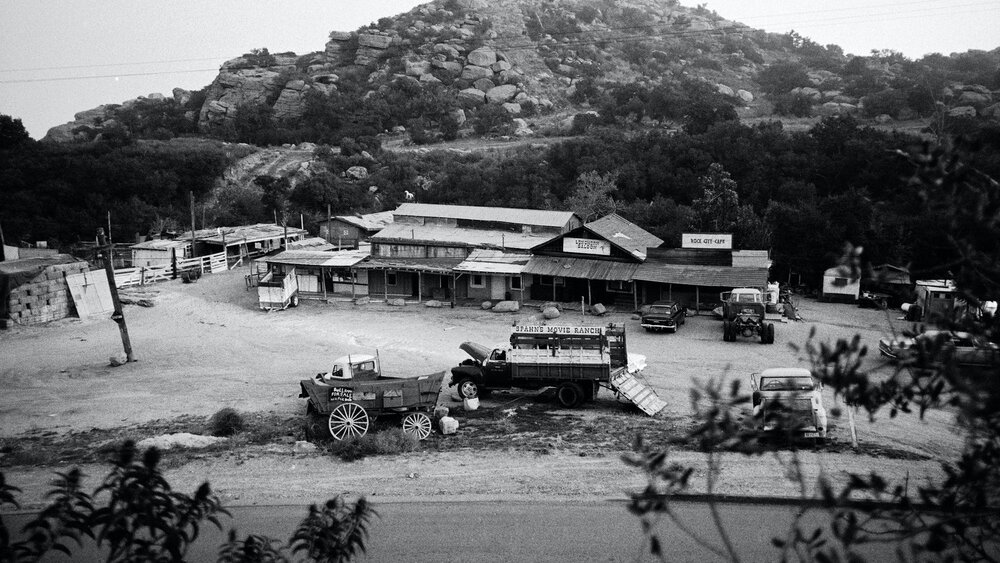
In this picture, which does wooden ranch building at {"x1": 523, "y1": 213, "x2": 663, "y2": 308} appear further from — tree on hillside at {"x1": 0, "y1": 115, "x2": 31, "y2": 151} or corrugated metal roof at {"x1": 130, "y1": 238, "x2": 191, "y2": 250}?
tree on hillside at {"x1": 0, "y1": 115, "x2": 31, "y2": 151}

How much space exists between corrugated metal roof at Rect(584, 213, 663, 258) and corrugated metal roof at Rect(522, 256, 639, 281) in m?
1.22

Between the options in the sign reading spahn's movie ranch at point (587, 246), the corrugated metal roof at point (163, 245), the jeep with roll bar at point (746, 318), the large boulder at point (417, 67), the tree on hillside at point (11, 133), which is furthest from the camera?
the large boulder at point (417, 67)

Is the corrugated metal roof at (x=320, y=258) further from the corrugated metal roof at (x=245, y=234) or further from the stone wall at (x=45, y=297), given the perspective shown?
the corrugated metal roof at (x=245, y=234)

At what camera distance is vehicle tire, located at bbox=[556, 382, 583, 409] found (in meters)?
21.5

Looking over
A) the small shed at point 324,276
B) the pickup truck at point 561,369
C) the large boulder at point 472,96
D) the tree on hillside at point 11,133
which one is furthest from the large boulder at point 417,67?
the pickup truck at point 561,369

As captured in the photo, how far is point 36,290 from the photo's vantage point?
33750 mm

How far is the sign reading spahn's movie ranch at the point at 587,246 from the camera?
37.1 m

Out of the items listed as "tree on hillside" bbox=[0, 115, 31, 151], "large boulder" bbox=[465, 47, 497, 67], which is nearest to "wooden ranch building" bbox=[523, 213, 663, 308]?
"tree on hillside" bbox=[0, 115, 31, 151]

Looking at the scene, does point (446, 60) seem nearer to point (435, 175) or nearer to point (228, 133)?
point (228, 133)

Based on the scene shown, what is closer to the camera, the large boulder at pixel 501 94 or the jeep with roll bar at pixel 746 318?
the jeep with roll bar at pixel 746 318

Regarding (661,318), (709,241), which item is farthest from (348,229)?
(661,318)

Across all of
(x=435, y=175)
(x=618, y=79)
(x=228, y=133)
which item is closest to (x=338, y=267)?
(x=435, y=175)

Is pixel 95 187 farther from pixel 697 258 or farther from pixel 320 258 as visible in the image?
pixel 697 258

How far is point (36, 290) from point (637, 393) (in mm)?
29176
